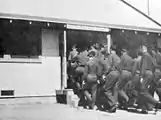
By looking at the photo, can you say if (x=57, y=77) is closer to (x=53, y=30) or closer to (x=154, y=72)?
(x=53, y=30)

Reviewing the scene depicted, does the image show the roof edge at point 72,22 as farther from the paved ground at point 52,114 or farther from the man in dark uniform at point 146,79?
the paved ground at point 52,114

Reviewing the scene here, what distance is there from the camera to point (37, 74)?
425cm

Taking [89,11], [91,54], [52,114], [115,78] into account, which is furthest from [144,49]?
[52,114]

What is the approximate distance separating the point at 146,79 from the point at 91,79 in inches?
27.6

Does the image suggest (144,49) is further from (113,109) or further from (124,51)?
(113,109)

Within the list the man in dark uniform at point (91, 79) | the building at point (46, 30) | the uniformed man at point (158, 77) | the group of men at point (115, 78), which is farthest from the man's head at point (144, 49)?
the man in dark uniform at point (91, 79)

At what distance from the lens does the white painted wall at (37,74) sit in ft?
12.8

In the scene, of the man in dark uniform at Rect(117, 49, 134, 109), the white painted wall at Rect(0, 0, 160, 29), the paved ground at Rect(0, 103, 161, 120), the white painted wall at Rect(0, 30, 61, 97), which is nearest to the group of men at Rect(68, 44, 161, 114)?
Result: the man in dark uniform at Rect(117, 49, 134, 109)

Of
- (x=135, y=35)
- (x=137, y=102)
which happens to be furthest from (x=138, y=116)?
(x=135, y=35)

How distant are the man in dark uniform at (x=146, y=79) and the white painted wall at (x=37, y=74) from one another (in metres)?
1.15

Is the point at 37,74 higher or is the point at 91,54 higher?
the point at 91,54

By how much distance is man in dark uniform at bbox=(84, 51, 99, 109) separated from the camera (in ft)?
13.3

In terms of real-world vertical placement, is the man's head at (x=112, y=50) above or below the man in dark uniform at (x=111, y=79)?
above

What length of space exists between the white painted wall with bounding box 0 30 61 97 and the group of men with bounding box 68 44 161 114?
1.31ft
